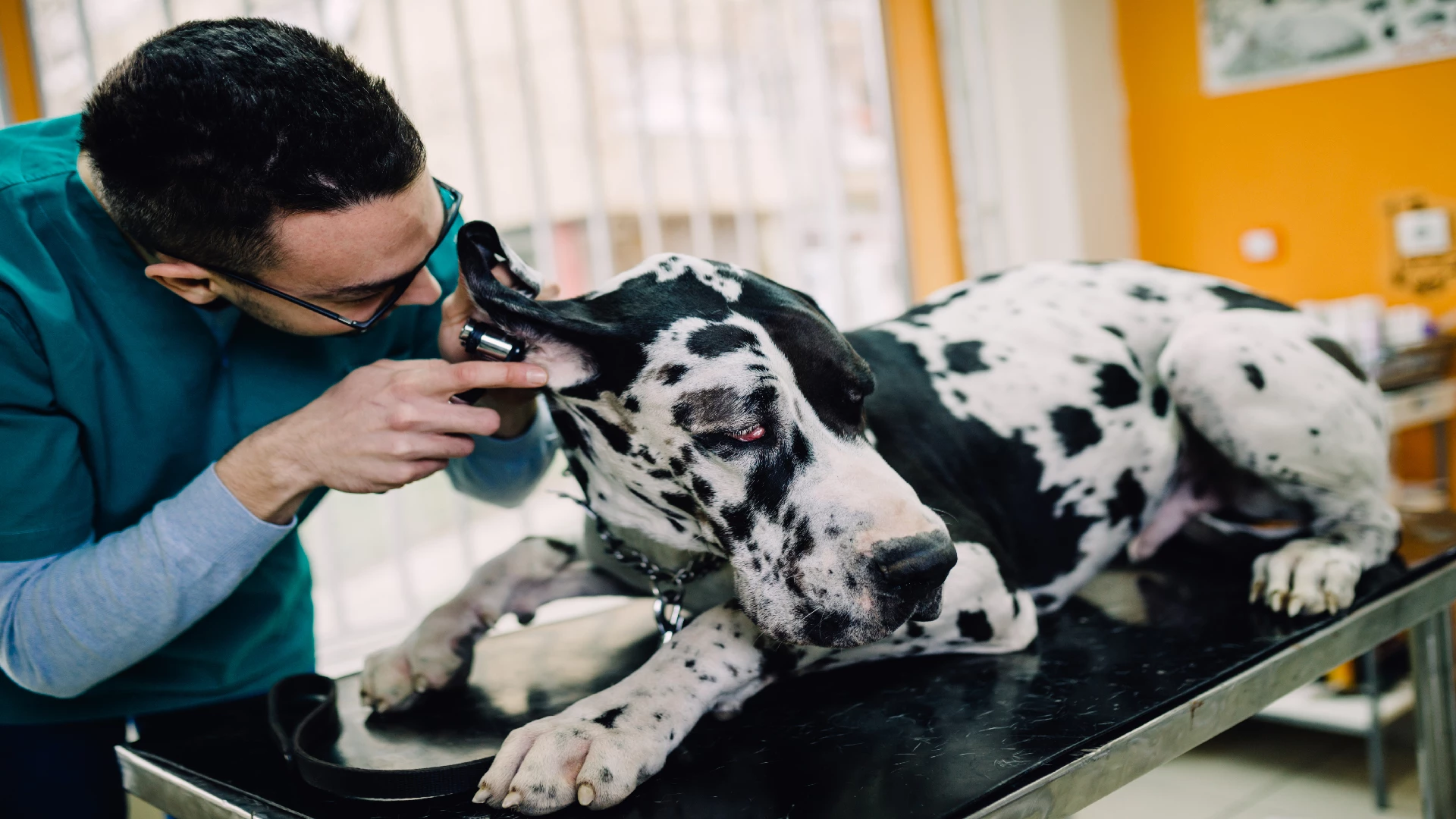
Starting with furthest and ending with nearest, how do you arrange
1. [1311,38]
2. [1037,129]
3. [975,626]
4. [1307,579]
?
1. [1037,129]
2. [1311,38]
3. [1307,579]
4. [975,626]

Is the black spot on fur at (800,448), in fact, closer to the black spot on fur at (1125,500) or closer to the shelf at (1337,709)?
the black spot on fur at (1125,500)

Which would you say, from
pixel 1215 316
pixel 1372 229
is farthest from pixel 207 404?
pixel 1372 229

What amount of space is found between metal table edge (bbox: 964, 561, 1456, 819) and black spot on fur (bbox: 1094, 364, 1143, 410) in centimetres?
46

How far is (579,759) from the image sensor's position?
108cm

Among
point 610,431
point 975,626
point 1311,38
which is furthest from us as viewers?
point 1311,38

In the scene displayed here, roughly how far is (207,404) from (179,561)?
35cm

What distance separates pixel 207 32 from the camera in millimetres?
1266

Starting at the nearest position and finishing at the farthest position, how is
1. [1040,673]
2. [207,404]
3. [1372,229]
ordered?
[1040,673] → [207,404] → [1372,229]

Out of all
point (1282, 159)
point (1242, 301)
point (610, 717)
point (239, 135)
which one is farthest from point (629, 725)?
point (1282, 159)

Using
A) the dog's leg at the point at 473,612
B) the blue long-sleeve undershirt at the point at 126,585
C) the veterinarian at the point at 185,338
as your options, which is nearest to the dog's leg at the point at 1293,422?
the dog's leg at the point at 473,612

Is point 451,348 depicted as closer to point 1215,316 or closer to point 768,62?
point 1215,316

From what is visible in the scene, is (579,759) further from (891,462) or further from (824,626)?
(891,462)

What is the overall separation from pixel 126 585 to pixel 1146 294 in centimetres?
168

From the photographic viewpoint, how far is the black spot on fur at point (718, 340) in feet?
4.00
